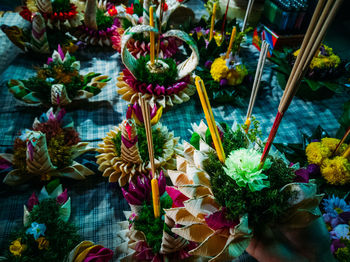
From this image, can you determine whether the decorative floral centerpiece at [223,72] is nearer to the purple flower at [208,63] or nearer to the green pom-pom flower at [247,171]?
the purple flower at [208,63]

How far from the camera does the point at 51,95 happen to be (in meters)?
1.05

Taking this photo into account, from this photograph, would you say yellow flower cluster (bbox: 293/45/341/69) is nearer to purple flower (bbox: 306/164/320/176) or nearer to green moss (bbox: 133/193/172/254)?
A: purple flower (bbox: 306/164/320/176)

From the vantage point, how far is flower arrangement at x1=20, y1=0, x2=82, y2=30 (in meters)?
1.37

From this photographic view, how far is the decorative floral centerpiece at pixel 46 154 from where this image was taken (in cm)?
77

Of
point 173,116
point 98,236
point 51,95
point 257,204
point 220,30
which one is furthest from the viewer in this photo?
point 220,30

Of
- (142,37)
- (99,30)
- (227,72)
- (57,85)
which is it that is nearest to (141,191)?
(57,85)

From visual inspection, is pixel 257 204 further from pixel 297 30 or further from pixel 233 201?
pixel 297 30

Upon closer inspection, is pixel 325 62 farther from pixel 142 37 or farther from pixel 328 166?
pixel 142 37

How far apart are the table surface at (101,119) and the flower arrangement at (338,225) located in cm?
42

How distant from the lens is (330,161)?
0.79 metres

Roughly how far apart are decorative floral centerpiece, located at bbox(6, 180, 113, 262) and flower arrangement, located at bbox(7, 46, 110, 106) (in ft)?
1.54

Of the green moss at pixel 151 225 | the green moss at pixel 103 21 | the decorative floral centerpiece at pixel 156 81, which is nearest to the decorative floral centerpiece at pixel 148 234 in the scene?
the green moss at pixel 151 225

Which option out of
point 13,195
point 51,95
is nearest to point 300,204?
point 13,195

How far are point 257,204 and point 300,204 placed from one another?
8cm
